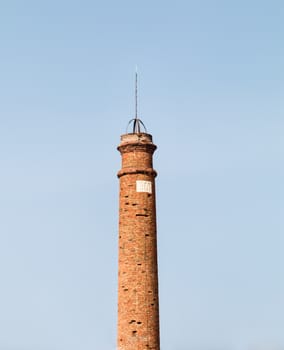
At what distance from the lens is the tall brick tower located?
2764 cm

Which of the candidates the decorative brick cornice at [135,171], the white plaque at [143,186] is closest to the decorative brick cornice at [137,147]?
the decorative brick cornice at [135,171]

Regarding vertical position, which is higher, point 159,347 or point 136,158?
point 136,158

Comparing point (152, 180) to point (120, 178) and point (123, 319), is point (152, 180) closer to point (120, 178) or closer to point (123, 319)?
point (120, 178)

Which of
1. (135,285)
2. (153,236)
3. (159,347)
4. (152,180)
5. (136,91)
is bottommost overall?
(159,347)

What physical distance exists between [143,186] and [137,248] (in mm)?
2328

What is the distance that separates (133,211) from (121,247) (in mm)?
1358

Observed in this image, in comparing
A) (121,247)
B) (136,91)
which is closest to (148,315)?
(121,247)

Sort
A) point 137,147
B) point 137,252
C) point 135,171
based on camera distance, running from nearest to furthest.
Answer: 1. point 137,252
2. point 135,171
3. point 137,147

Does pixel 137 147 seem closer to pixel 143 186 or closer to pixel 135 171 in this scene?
pixel 135 171

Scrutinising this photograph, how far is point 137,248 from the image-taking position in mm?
28281

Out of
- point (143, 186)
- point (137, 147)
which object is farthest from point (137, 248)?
point (137, 147)

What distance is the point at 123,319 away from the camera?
91.2 ft

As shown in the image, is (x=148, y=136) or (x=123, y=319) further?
(x=148, y=136)

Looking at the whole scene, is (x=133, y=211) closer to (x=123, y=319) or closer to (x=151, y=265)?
(x=151, y=265)
